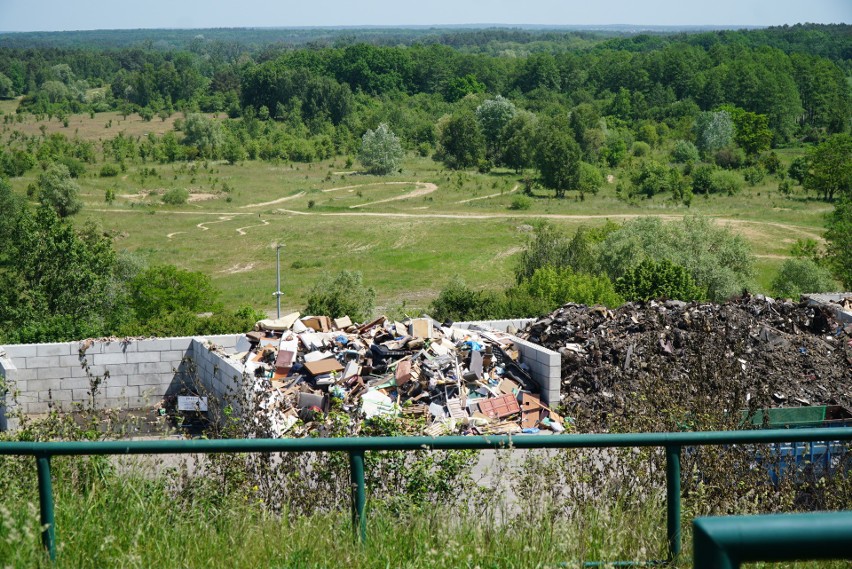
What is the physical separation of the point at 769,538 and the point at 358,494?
240 cm

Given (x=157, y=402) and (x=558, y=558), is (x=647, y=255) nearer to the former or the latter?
(x=157, y=402)

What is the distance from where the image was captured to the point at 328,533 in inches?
153

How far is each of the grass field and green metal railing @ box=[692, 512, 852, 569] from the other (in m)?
34.1

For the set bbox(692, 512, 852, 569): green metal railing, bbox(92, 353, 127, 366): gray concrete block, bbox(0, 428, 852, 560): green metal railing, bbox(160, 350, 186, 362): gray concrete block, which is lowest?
bbox(160, 350, 186, 362): gray concrete block

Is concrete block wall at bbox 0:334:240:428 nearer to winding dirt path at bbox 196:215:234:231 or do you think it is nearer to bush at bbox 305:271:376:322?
bush at bbox 305:271:376:322

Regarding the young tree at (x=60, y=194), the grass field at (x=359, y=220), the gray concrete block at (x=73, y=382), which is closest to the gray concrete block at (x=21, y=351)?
the gray concrete block at (x=73, y=382)

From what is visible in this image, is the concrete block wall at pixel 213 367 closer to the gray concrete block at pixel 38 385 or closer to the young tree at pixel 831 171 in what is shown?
the gray concrete block at pixel 38 385

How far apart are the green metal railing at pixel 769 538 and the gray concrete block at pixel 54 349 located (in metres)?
16.8

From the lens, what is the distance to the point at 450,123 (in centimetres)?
8325

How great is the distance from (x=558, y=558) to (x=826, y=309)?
18.5 meters

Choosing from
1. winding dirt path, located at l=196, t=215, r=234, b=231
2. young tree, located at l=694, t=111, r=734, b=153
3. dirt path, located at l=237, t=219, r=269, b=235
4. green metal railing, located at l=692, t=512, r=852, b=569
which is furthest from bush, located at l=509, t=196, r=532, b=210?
green metal railing, located at l=692, t=512, r=852, b=569

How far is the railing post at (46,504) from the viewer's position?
144 inches

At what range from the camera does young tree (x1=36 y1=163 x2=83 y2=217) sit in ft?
192

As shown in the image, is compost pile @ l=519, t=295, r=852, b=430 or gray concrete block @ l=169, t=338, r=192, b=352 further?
gray concrete block @ l=169, t=338, r=192, b=352
